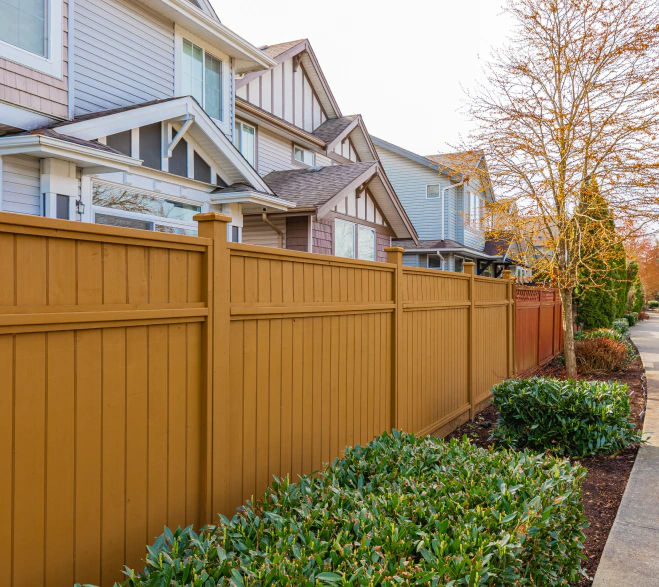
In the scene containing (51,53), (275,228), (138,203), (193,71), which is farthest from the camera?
(275,228)

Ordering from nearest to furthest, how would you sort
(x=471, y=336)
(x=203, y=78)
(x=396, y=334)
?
(x=396, y=334) → (x=471, y=336) → (x=203, y=78)

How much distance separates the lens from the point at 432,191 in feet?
74.8

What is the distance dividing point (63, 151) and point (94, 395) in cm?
535

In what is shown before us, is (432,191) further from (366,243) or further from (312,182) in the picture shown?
(312,182)

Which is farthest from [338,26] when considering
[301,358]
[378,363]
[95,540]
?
[95,540]

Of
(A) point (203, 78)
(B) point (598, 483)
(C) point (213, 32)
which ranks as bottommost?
(B) point (598, 483)

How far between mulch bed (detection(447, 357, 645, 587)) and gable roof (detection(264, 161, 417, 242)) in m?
5.79

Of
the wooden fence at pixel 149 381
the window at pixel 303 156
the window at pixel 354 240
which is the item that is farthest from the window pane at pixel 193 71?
the wooden fence at pixel 149 381

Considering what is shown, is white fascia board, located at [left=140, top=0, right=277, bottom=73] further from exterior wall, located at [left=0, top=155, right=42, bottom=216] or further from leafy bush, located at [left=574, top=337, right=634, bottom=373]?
leafy bush, located at [left=574, top=337, right=634, bottom=373]

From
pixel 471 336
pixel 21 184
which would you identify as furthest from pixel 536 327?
pixel 21 184

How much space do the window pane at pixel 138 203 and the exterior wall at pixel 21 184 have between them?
2.58 ft

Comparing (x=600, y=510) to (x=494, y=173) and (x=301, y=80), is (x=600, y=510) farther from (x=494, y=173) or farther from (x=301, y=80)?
(x=301, y=80)

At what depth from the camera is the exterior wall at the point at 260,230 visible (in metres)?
12.3

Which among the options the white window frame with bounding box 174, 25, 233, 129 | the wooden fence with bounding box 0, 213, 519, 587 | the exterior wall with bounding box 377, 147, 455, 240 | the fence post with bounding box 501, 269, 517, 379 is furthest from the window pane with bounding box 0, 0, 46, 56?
the exterior wall with bounding box 377, 147, 455, 240
